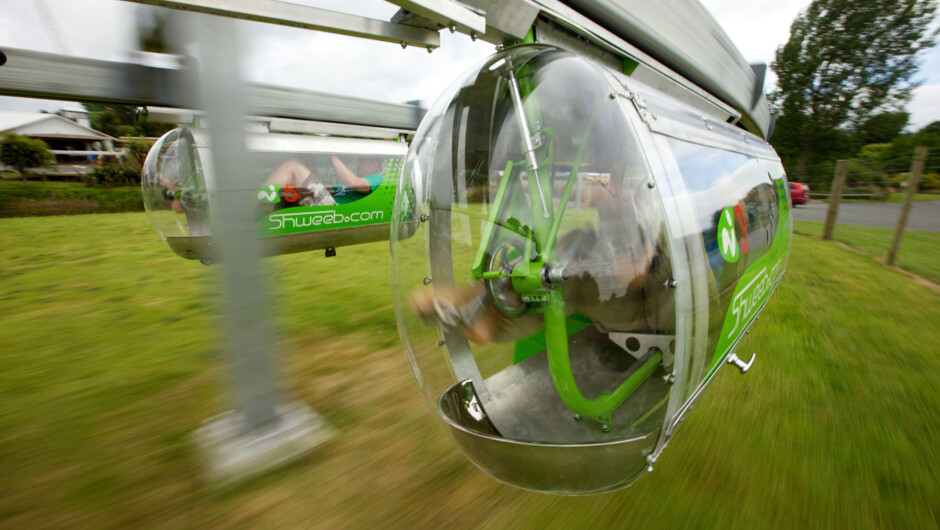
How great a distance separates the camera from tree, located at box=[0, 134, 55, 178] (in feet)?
60.8

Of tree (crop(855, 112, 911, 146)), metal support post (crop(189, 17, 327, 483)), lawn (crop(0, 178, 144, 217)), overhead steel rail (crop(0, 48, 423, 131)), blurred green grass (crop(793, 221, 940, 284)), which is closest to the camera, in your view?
metal support post (crop(189, 17, 327, 483))

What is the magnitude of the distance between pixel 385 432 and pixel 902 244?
33.3ft

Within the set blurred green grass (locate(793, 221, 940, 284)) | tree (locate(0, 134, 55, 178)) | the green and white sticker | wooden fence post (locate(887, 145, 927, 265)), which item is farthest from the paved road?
tree (locate(0, 134, 55, 178))

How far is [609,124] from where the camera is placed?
1.39m

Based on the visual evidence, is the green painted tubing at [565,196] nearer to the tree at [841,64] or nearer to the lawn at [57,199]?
the lawn at [57,199]

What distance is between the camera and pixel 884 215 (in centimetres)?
1325

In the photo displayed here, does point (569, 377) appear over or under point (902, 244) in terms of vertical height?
over

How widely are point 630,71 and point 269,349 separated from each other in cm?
224

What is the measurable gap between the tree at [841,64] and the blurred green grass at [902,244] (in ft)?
85.0

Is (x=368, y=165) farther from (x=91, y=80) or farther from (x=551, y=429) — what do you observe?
(x=551, y=429)

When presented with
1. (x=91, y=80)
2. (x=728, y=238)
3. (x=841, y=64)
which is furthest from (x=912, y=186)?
(x=841, y=64)

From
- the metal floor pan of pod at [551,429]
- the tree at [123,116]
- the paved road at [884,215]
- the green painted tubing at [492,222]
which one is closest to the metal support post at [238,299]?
the metal floor pan of pod at [551,429]

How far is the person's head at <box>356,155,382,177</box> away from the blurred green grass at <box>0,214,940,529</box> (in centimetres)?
179

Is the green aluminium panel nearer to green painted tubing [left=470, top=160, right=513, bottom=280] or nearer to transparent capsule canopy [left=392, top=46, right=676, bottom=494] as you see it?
Result: transparent capsule canopy [left=392, top=46, right=676, bottom=494]
